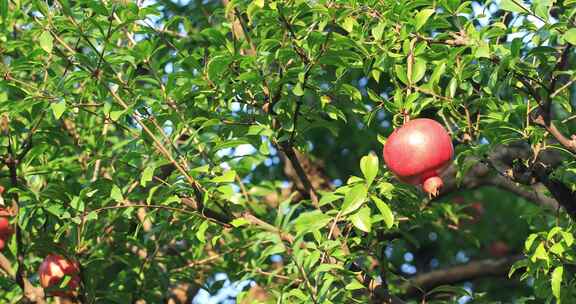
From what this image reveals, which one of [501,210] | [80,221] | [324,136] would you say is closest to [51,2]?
[80,221]

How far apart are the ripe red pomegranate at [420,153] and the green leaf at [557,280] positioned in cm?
54

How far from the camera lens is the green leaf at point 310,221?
7.52 feet

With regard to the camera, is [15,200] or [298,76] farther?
[15,200]

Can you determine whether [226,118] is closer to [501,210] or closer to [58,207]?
[58,207]

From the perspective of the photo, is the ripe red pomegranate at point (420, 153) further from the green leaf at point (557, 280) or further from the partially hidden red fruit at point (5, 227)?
the partially hidden red fruit at point (5, 227)

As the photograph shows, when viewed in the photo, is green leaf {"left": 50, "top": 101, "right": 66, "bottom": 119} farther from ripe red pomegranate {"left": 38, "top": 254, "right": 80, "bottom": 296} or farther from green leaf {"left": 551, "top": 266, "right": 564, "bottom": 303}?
green leaf {"left": 551, "top": 266, "right": 564, "bottom": 303}

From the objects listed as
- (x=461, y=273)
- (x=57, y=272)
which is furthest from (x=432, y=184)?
(x=461, y=273)

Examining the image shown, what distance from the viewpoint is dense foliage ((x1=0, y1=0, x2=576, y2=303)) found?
2512mm

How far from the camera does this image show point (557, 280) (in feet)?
8.41

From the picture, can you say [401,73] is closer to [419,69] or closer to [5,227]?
[419,69]

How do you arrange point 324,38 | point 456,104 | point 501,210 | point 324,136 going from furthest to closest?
point 501,210 → point 324,136 → point 456,104 → point 324,38

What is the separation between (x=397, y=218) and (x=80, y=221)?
3.45ft

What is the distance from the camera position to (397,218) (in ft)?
9.66

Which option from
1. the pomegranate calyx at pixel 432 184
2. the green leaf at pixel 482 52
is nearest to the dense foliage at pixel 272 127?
the green leaf at pixel 482 52
